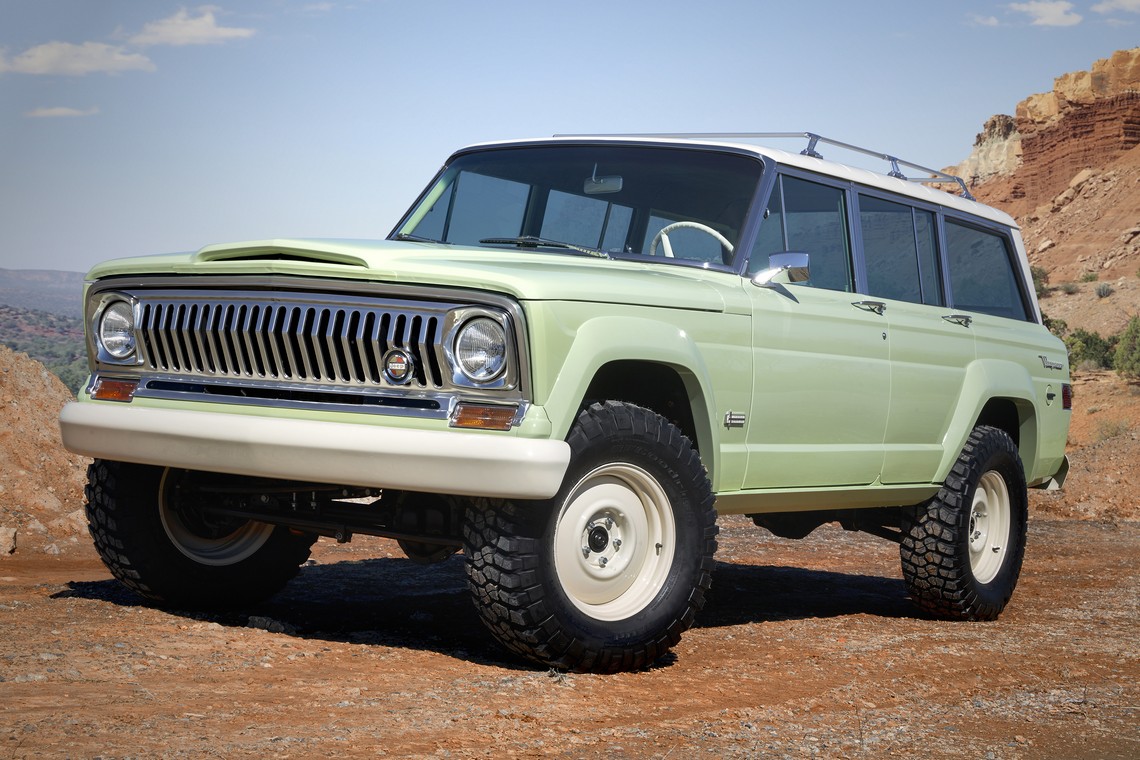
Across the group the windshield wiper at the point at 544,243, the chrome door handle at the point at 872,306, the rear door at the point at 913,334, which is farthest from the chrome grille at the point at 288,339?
the rear door at the point at 913,334

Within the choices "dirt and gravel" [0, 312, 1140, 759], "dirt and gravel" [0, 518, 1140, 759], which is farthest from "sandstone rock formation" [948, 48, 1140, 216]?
"dirt and gravel" [0, 518, 1140, 759]

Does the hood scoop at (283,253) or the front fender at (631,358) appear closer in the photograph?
the front fender at (631,358)

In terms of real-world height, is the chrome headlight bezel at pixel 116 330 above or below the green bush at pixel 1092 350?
above

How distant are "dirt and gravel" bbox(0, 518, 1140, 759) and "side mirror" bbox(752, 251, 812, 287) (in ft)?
5.29

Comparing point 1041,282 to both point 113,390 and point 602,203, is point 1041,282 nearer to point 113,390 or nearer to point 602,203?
point 602,203

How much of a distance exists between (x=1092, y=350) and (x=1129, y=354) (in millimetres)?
4034

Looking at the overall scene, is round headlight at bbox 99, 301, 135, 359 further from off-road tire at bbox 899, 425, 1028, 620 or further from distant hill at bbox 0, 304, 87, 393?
distant hill at bbox 0, 304, 87, 393

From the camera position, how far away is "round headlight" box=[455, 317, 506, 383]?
14.3ft

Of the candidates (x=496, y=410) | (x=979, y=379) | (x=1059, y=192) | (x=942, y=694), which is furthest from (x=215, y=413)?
(x=1059, y=192)

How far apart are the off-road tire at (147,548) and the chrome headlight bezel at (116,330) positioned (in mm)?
483

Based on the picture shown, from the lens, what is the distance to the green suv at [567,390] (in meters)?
4.39

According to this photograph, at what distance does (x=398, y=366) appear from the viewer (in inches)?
175

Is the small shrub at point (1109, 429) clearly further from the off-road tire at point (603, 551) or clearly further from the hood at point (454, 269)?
the off-road tire at point (603, 551)

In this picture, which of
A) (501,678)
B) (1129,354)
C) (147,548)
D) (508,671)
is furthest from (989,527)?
(1129,354)
